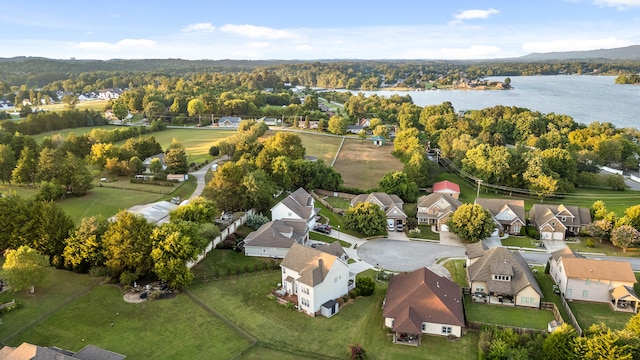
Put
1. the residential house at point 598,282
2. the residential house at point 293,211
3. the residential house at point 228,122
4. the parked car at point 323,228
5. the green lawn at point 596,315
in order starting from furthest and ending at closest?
the residential house at point 228,122 < the parked car at point 323,228 < the residential house at point 293,211 < the residential house at point 598,282 < the green lawn at point 596,315

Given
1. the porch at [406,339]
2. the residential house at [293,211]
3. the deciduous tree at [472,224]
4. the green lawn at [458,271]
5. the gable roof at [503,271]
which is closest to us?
the porch at [406,339]

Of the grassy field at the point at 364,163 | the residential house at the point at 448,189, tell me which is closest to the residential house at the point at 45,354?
the grassy field at the point at 364,163

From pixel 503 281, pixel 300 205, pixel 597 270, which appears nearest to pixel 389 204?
pixel 300 205

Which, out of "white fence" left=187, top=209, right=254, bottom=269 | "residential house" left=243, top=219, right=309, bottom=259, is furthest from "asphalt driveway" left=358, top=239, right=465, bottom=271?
"white fence" left=187, top=209, right=254, bottom=269

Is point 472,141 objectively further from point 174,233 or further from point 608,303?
point 174,233

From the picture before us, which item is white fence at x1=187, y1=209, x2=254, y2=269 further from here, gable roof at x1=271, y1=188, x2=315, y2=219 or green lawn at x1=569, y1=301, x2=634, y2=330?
green lawn at x1=569, y1=301, x2=634, y2=330

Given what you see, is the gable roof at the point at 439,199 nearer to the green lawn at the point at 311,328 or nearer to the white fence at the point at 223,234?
the green lawn at the point at 311,328
